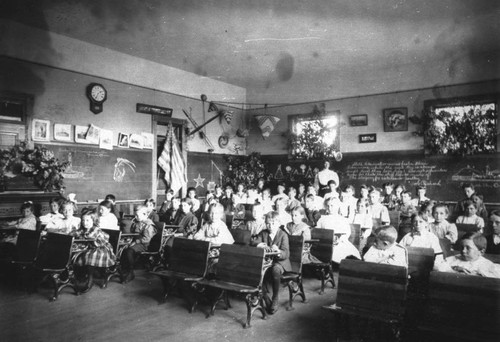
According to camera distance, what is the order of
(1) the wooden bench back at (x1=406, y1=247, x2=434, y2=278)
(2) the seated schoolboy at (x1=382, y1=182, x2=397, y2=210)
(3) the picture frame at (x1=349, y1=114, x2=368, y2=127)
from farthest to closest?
(3) the picture frame at (x1=349, y1=114, x2=368, y2=127)
(2) the seated schoolboy at (x1=382, y1=182, x2=397, y2=210)
(1) the wooden bench back at (x1=406, y1=247, x2=434, y2=278)

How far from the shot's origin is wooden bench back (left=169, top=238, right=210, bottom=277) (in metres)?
4.39

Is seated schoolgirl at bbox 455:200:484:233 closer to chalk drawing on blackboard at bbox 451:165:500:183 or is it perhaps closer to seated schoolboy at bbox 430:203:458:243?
seated schoolboy at bbox 430:203:458:243

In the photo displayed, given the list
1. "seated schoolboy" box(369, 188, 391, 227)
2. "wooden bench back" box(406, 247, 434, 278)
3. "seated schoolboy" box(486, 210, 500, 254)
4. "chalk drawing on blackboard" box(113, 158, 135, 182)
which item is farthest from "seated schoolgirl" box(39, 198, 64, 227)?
"seated schoolboy" box(486, 210, 500, 254)

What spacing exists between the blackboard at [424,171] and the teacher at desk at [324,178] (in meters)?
0.15

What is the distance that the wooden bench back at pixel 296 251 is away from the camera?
4543 mm

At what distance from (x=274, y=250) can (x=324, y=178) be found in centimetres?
702

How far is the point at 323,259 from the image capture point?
5.08 m

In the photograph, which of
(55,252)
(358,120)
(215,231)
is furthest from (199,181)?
(55,252)

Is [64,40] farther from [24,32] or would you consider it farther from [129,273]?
[129,273]

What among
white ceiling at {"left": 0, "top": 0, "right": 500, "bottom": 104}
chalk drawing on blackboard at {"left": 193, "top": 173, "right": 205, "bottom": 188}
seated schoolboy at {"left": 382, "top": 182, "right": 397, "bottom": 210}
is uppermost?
white ceiling at {"left": 0, "top": 0, "right": 500, "bottom": 104}

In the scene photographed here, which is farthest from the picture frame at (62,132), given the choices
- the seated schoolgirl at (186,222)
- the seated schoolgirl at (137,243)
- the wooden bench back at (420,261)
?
the wooden bench back at (420,261)

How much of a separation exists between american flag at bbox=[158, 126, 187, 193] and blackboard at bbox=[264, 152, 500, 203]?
11.7ft

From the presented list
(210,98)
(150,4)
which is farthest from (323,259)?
(210,98)

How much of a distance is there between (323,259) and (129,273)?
2.81 metres
